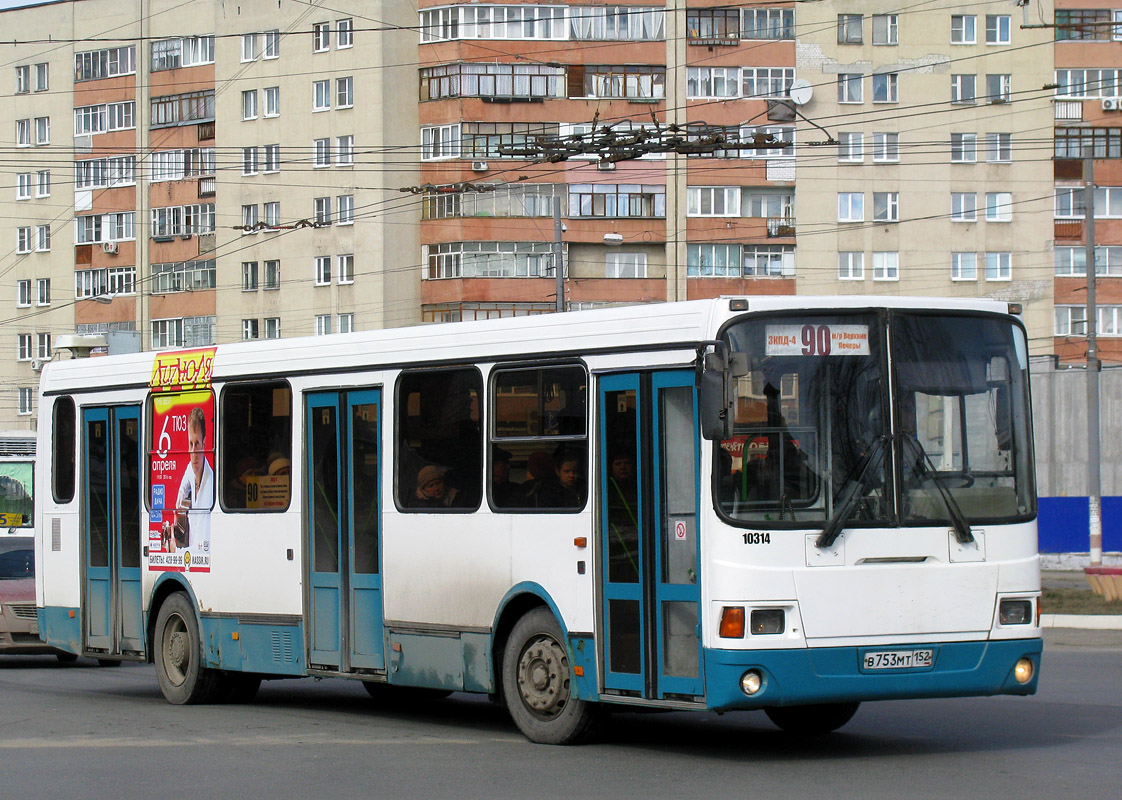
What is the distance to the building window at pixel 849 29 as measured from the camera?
6106 centimetres

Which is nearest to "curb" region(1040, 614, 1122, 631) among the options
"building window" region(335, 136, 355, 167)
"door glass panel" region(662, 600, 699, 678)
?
"door glass panel" region(662, 600, 699, 678)

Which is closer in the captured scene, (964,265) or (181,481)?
(181,481)

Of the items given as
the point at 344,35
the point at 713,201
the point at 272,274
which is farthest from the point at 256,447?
the point at 344,35

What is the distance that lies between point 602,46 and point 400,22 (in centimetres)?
738

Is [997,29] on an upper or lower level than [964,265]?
upper

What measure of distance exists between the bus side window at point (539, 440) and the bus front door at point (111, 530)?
5.03 meters

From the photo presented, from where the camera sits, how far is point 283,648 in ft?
45.6

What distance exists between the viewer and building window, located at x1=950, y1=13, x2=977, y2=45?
201ft

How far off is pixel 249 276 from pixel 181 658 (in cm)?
5074

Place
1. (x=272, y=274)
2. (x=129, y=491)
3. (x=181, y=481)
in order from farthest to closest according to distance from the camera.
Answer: (x=272, y=274)
(x=129, y=491)
(x=181, y=481)

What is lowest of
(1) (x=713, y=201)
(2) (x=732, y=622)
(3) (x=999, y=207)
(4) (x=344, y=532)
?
(2) (x=732, y=622)

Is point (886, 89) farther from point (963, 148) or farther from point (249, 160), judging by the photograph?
point (249, 160)

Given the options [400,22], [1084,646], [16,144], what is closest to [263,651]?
[1084,646]

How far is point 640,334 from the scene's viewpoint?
1088cm
